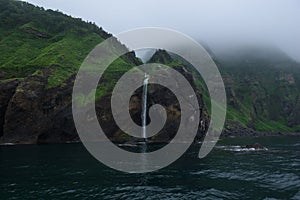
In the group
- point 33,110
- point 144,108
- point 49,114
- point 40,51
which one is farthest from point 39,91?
point 40,51

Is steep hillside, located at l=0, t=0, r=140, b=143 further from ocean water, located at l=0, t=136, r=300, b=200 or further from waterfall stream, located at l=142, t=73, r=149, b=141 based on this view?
ocean water, located at l=0, t=136, r=300, b=200

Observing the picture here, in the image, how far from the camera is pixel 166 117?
114438 mm

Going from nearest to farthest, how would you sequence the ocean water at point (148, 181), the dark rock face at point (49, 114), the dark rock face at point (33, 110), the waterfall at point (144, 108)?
the ocean water at point (148, 181), the dark rock face at point (33, 110), the dark rock face at point (49, 114), the waterfall at point (144, 108)

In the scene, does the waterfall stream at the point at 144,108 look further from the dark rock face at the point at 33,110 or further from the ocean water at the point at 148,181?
the ocean water at the point at 148,181

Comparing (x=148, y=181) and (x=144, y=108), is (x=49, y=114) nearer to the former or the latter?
(x=144, y=108)

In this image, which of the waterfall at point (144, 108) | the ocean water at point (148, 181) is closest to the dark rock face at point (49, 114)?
the waterfall at point (144, 108)

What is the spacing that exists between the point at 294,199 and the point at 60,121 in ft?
279

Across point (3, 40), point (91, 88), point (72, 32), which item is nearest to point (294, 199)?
point (91, 88)

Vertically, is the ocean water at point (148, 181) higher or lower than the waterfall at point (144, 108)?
lower

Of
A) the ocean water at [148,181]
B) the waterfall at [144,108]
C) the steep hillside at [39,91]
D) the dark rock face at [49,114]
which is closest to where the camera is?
the ocean water at [148,181]

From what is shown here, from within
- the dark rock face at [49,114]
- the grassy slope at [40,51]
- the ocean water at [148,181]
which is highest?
the grassy slope at [40,51]

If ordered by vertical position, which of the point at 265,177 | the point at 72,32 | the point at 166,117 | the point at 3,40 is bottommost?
the point at 265,177

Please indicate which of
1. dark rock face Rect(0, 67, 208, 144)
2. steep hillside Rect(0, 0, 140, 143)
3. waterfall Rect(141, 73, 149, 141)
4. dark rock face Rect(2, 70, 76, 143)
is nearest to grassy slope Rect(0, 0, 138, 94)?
steep hillside Rect(0, 0, 140, 143)

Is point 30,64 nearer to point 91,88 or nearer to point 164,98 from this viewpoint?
point 91,88
